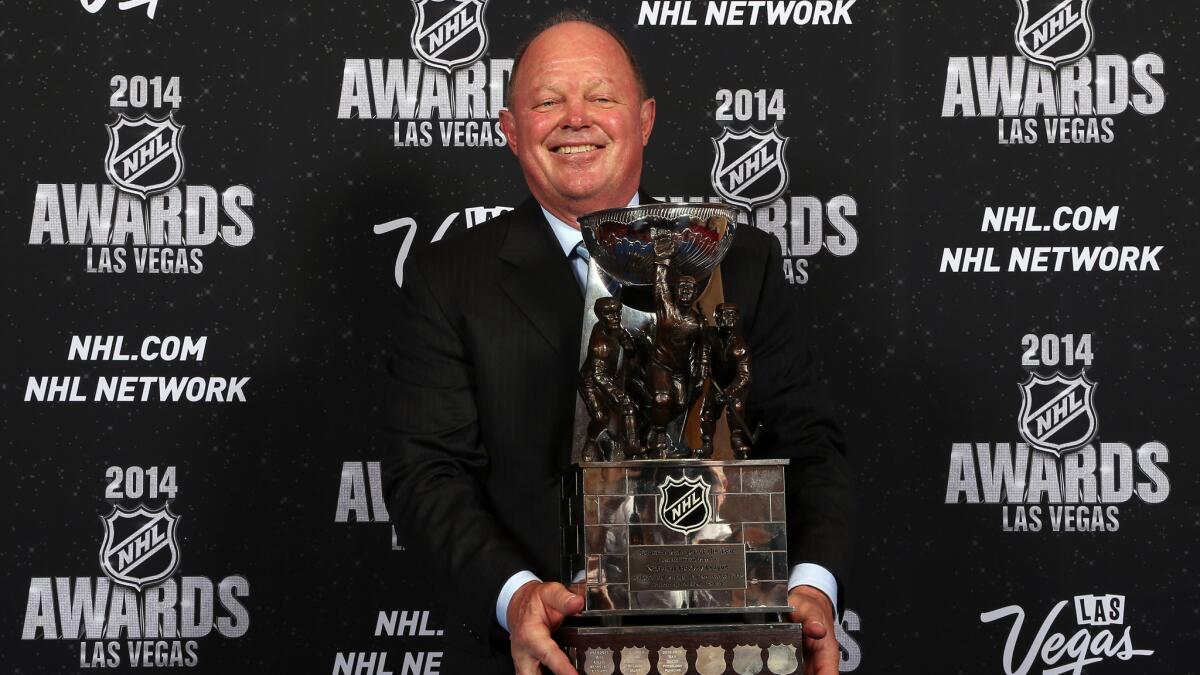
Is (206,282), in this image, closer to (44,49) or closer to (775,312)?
(44,49)

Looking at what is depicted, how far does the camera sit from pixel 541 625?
5.57 feet

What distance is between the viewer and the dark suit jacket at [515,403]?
1982mm

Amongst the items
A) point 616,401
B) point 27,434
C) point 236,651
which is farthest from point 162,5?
point 616,401

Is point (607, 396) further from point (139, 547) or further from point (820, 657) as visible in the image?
point (139, 547)

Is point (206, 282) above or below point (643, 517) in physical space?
above

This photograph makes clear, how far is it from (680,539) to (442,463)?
1.66 feet

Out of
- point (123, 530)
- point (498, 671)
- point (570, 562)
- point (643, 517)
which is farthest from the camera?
point (123, 530)

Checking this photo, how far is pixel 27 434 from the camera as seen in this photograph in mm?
3002

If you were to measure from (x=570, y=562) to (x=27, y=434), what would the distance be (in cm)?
176

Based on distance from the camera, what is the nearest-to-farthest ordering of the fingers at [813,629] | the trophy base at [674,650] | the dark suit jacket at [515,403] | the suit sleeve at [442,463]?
1. the trophy base at [674,650]
2. the fingers at [813,629]
3. the suit sleeve at [442,463]
4. the dark suit jacket at [515,403]

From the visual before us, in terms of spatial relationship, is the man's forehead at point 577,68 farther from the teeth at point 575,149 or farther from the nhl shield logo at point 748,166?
the nhl shield logo at point 748,166

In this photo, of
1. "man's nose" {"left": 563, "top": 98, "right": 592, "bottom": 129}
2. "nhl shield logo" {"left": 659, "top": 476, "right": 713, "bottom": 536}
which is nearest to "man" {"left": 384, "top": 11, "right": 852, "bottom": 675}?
"man's nose" {"left": 563, "top": 98, "right": 592, "bottom": 129}

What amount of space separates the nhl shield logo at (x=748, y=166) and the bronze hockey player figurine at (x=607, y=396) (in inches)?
56.5
